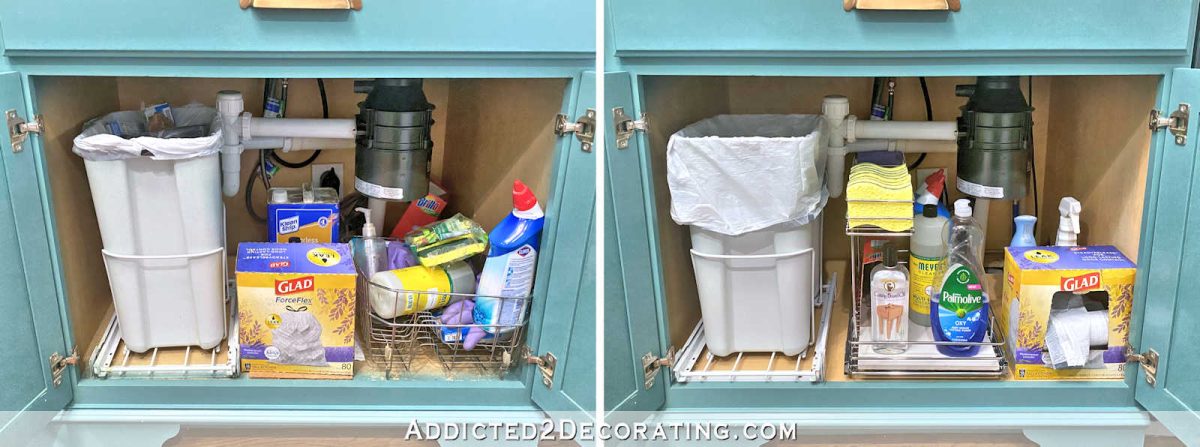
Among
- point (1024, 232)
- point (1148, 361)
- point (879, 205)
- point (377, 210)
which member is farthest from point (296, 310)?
point (1148, 361)

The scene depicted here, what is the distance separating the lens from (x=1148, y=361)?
1520 millimetres

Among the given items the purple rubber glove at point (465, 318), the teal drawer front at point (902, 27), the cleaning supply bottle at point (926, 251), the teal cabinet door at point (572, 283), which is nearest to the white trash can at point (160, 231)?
the purple rubber glove at point (465, 318)

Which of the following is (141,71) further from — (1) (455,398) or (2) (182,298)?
(1) (455,398)

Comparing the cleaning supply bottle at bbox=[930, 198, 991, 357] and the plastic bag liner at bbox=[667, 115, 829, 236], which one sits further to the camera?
the cleaning supply bottle at bbox=[930, 198, 991, 357]

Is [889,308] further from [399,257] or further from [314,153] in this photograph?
[314,153]

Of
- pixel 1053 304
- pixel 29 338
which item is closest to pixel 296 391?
pixel 29 338

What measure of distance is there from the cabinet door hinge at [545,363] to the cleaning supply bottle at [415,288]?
16 centimetres

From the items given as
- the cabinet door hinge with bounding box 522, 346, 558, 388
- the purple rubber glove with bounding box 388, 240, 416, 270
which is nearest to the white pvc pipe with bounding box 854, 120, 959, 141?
the cabinet door hinge with bounding box 522, 346, 558, 388

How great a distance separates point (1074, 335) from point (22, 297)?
149 cm

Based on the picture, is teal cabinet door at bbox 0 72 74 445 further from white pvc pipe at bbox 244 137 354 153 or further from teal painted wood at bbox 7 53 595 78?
white pvc pipe at bbox 244 137 354 153

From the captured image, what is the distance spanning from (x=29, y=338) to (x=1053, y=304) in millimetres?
1504

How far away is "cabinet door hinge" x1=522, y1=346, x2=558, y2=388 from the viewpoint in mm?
1550

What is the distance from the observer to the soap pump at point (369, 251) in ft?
5.64

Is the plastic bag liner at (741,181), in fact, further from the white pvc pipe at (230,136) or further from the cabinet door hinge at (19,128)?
the cabinet door hinge at (19,128)
